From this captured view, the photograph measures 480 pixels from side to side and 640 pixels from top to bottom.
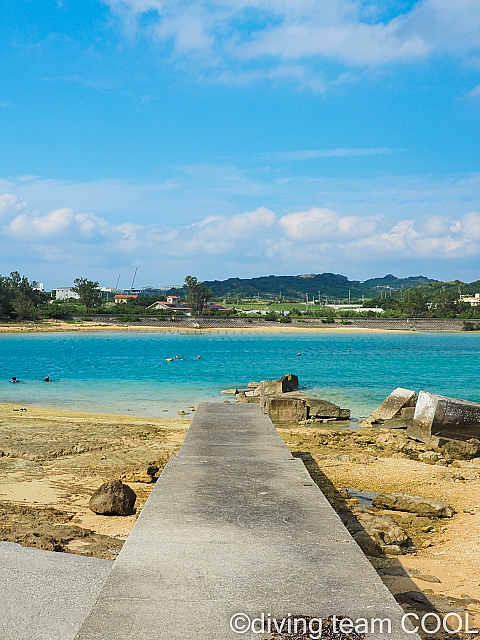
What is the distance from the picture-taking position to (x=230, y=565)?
5164 mm

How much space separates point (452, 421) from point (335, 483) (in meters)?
5.69

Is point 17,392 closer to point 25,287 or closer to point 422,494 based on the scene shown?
point 422,494

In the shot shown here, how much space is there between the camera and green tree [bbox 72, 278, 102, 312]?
124 meters

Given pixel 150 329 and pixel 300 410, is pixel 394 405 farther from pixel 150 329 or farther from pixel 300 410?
pixel 150 329

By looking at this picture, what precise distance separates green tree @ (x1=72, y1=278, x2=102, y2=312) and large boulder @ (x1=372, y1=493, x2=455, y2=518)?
118 m

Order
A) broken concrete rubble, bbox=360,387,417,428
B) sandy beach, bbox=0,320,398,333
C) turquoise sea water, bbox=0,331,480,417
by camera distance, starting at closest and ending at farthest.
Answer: broken concrete rubble, bbox=360,387,417,428 → turquoise sea water, bbox=0,331,480,417 → sandy beach, bbox=0,320,398,333

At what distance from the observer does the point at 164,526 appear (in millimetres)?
6152

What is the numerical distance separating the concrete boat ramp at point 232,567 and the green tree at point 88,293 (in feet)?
393

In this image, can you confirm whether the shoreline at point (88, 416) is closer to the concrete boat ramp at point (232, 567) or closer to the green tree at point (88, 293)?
the concrete boat ramp at point (232, 567)

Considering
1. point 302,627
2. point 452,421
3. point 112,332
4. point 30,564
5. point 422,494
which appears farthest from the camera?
point 112,332

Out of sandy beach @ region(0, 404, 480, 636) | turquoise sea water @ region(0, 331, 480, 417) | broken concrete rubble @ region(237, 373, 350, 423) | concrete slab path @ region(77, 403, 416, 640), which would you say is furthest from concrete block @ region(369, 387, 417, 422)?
concrete slab path @ region(77, 403, 416, 640)

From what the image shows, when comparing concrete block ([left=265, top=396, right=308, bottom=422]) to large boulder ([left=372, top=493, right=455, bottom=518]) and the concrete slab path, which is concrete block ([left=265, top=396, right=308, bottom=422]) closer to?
large boulder ([left=372, top=493, right=455, bottom=518])

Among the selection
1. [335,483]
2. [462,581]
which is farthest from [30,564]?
[335,483]

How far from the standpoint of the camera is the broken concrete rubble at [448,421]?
1567 centimetres
